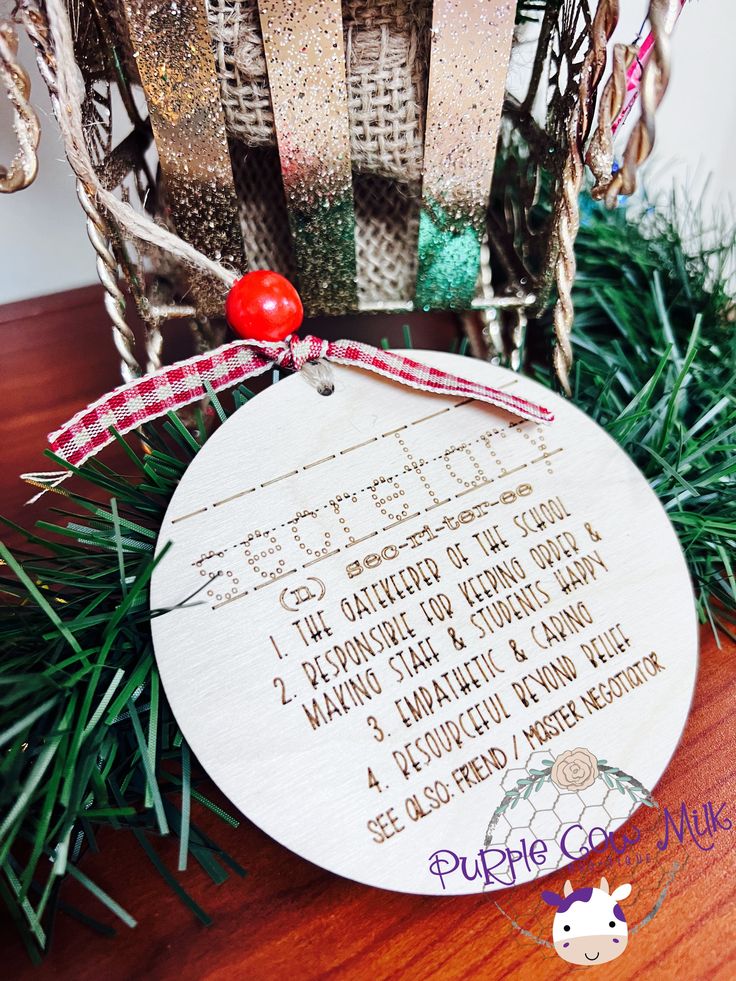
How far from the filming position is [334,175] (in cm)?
41

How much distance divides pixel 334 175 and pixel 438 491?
0.19 meters

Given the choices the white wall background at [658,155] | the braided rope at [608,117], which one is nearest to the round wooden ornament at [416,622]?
the braided rope at [608,117]

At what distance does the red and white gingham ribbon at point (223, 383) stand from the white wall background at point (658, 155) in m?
0.23

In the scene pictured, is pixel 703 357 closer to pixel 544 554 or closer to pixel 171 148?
pixel 544 554

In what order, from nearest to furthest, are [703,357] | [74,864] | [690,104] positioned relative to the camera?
[74,864]
[703,357]
[690,104]

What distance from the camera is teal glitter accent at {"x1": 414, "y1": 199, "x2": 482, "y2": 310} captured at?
0.44 metres

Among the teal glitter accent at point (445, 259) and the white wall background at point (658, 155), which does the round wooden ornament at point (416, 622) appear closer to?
the teal glitter accent at point (445, 259)

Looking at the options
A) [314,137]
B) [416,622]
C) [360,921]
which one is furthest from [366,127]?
[360,921]

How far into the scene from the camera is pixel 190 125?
0.39 meters

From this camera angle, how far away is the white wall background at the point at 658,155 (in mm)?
636

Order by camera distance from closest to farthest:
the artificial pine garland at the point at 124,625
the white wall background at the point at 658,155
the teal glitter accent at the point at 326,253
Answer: the artificial pine garland at the point at 124,625 → the teal glitter accent at the point at 326,253 → the white wall background at the point at 658,155

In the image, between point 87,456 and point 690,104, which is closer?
point 87,456

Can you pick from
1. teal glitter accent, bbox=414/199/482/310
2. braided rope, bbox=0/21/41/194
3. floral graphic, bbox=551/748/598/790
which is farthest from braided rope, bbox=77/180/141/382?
floral graphic, bbox=551/748/598/790

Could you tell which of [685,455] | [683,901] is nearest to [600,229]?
[685,455]
